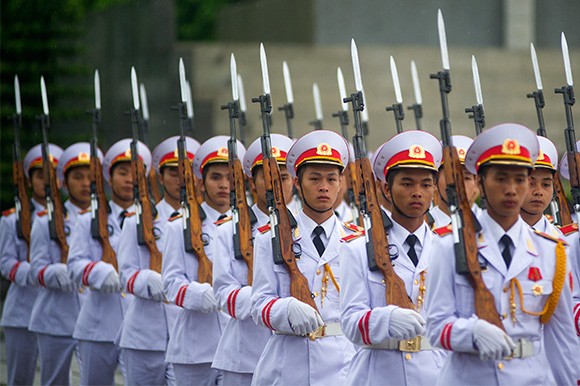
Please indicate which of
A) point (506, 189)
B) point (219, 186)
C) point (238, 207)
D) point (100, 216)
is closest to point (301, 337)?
point (238, 207)

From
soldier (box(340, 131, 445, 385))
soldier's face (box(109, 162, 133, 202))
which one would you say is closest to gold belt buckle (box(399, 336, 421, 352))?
soldier (box(340, 131, 445, 385))

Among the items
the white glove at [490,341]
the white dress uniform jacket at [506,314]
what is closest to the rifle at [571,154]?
the white dress uniform jacket at [506,314]

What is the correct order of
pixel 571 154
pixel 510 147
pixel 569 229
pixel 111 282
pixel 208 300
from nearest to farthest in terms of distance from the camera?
pixel 510 147
pixel 569 229
pixel 571 154
pixel 208 300
pixel 111 282

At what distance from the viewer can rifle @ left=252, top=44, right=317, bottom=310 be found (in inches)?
277

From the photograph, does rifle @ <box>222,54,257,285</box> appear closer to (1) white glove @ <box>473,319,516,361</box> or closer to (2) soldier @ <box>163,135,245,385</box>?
(2) soldier @ <box>163,135,245,385</box>

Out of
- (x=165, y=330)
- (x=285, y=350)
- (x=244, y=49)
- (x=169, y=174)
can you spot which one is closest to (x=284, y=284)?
(x=285, y=350)

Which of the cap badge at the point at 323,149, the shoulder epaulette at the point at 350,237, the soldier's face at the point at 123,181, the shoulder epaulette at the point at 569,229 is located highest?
the soldier's face at the point at 123,181

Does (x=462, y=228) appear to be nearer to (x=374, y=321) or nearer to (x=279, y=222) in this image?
(x=374, y=321)

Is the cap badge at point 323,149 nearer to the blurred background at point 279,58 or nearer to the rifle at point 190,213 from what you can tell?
the rifle at point 190,213

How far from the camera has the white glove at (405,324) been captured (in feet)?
19.7

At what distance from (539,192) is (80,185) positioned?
18.0 ft

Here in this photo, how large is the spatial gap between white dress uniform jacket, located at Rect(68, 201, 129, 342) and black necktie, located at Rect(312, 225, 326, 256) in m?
3.38

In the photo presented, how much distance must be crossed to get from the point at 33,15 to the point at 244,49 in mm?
4234

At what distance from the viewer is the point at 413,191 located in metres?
6.59
